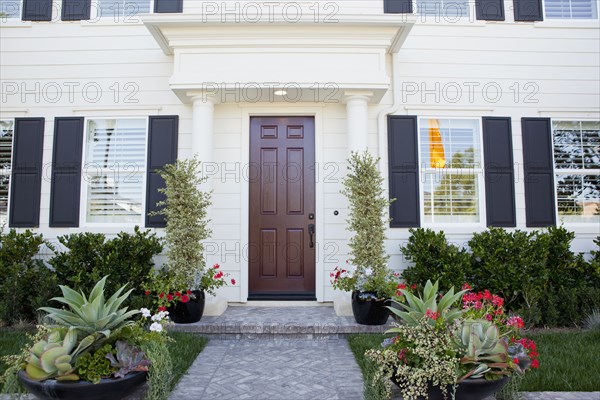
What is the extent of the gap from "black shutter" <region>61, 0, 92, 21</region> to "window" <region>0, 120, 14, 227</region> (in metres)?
1.63

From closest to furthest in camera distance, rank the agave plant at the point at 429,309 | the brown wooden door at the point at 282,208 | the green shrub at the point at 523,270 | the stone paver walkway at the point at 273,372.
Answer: the agave plant at the point at 429,309 → the stone paver walkway at the point at 273,372 → the green shrub at the point at 523,270 → the brown wooden door at the point at 282,208

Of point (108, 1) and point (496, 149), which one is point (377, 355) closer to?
point (496, 149)

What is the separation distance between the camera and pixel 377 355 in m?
2.16

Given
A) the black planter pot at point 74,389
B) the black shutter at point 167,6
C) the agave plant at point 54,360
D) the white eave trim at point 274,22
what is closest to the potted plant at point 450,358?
the black planter pot at point 74,389

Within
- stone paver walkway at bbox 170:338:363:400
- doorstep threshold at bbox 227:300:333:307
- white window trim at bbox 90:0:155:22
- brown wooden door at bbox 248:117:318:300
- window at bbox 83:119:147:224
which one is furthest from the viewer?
white window trim at bbox 90:0:155:22

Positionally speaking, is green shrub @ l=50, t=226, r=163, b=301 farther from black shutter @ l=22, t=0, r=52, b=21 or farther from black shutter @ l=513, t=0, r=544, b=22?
black shutter @ l=513, t=0, r=544, b=22

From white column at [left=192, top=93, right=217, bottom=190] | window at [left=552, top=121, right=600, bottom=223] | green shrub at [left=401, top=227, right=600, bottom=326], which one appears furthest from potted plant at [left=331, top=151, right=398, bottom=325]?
window at [left=552, top=121, right=600, bottom=223]

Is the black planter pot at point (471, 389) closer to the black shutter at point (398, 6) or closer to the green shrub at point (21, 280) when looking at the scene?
the green shrub at point (21, 280)

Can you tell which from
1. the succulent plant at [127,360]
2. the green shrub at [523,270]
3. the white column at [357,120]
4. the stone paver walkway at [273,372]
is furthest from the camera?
the white column at [357,120]

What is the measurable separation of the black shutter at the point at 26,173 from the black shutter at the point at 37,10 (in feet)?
4.62

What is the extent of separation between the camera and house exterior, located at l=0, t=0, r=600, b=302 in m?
5.32

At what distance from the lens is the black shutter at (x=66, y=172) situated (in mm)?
5320

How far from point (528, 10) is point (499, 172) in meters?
2.32

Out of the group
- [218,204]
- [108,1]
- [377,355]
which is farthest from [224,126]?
[377,355]
